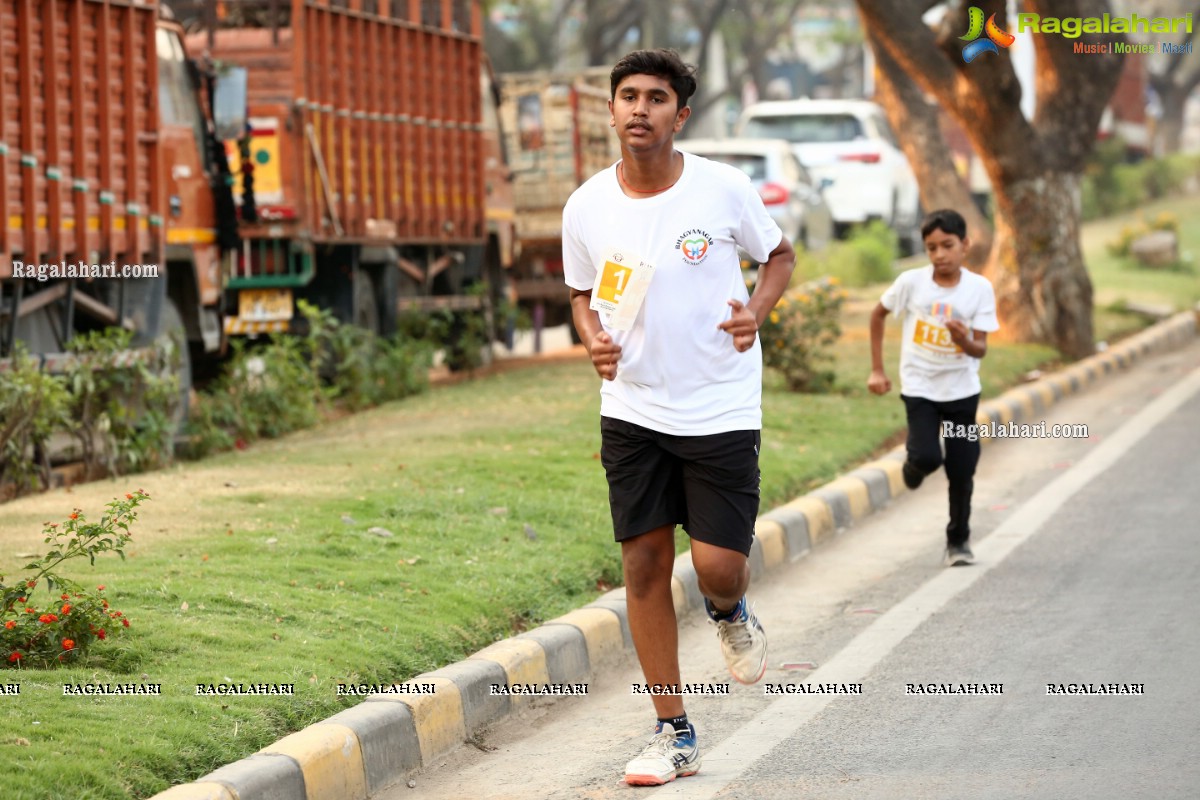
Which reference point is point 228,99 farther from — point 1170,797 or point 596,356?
point 1170,797

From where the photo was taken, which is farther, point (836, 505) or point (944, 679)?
point (836, 505)

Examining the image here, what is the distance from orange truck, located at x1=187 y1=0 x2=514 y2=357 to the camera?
1366 cm

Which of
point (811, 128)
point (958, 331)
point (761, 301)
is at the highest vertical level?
point (811, 128)

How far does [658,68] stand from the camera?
15.5 ft

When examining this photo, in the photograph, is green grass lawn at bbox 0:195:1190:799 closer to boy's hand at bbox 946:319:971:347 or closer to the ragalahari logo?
boy's hand at bbox 946:319:971:347

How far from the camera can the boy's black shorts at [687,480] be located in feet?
15.9

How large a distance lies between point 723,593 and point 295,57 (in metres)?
9.59

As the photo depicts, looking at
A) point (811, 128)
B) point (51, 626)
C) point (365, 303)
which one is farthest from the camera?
point (811, 128)

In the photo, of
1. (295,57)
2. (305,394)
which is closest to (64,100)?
(305,394)

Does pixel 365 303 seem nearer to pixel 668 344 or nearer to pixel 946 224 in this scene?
pixel 946 224

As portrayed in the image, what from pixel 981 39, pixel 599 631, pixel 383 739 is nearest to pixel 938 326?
→ pixel 599 631

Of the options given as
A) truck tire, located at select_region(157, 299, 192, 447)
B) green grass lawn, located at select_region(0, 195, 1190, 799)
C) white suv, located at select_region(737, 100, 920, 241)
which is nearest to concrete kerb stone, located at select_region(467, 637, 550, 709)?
green grass lawn, located at select_region(0, 195, 1190, 799)

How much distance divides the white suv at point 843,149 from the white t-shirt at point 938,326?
17902 mm

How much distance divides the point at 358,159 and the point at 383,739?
33.2 feet
